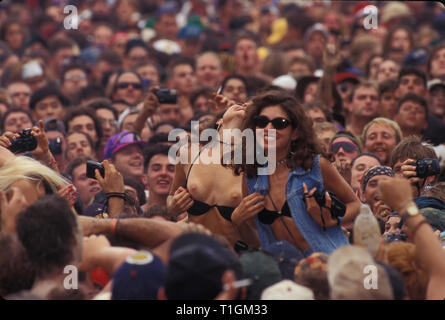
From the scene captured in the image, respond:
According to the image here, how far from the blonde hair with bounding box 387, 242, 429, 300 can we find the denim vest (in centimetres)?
63

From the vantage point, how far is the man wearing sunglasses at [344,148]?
8.13 m

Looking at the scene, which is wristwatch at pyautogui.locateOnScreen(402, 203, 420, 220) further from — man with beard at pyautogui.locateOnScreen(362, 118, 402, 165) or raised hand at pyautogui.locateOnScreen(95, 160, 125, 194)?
man with beard at pyautogui.locateOnScreen(362, 118, 402, 165)

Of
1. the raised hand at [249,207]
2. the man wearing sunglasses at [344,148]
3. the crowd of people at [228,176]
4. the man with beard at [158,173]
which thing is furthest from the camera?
the man wearing sunglasses at [344,148]

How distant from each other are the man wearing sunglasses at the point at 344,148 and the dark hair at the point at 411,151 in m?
0.84

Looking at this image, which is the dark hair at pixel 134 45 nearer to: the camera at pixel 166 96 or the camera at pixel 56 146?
the camera at pixel 166 96

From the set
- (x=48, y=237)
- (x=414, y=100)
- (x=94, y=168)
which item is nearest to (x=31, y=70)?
(x=414, y=100)

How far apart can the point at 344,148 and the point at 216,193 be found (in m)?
2.38

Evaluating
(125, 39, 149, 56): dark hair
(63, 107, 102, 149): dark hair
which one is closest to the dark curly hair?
(63, 107, 102, 149): dark hair

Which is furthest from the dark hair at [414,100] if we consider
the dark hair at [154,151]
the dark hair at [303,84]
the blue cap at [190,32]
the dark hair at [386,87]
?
the blue cap at [190,32]

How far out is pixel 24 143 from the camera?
672cm

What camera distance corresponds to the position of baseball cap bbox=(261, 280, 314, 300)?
444cm

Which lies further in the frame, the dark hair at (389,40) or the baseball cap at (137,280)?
the dark hair at (389,40)

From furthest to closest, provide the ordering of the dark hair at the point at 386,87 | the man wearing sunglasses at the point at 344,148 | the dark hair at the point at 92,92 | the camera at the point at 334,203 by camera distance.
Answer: the dark hair at the point at 92,92
the dark hair at the point at 386,87
the man wearing sunglasses at the point at 344,148
the camera at the point at 334,203
